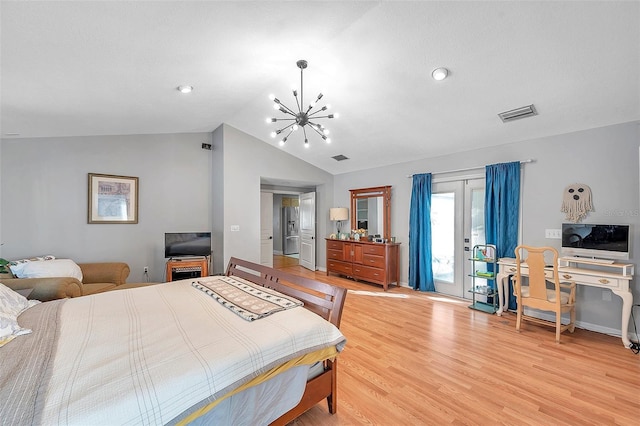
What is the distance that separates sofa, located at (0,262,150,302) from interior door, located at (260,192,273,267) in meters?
3.46

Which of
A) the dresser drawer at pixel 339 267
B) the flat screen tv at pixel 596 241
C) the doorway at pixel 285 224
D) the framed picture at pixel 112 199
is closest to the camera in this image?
the flat screen tv at pixel 596 241

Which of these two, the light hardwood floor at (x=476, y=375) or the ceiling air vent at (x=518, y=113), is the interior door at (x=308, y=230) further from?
the ceiling air vent at (x=518, y=113)

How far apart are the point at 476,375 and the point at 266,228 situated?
5.62 meters

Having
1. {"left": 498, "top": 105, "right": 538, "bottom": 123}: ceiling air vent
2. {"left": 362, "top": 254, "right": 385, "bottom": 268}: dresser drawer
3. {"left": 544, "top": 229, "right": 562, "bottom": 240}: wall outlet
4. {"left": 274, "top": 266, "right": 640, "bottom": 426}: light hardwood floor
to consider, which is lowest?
{"left": 274, "top": 266, "right": 640, "bottom": 426}: light hardwood floor

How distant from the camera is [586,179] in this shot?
3.35 m

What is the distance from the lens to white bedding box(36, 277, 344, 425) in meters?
1.05

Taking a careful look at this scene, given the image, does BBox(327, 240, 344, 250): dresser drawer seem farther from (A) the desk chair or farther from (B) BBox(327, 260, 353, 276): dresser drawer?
(A) the desk chair

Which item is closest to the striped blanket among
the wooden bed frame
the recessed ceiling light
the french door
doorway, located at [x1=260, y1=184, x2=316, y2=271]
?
the wooden bed frame

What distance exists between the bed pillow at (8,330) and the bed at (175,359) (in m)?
0.05

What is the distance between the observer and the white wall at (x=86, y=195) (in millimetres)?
3771


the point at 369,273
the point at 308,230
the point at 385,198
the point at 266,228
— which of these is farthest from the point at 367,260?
the point at 266,228

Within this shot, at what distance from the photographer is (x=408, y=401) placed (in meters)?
2.04

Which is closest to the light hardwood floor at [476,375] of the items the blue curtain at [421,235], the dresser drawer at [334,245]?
the blue curtain at [421,235]

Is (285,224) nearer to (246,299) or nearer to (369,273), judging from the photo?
(369,273)
